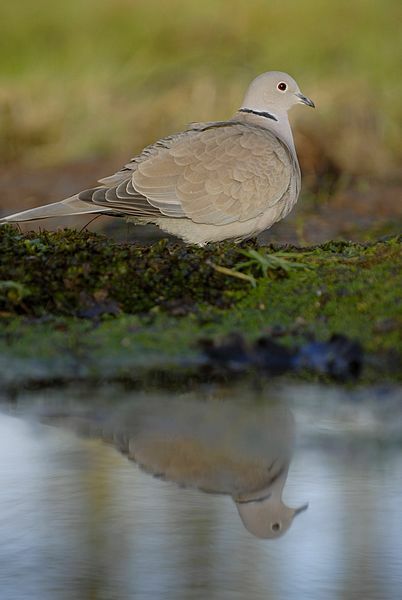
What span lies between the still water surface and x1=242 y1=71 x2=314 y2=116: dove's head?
3.23m

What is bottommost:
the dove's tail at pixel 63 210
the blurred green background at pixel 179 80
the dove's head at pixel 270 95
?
the blurred green background at pixel 179 80

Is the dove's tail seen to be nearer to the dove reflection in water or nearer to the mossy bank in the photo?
the mossy bank

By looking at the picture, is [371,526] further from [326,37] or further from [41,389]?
[326,37]

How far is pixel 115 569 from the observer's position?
12.2 ft

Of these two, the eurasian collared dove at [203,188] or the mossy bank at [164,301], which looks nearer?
the mossy bank at [164,301]

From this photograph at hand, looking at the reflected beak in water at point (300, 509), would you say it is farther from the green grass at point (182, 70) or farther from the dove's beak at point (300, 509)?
the green grass at point (182, 70)

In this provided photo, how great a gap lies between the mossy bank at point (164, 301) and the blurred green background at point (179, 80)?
327 centimetres

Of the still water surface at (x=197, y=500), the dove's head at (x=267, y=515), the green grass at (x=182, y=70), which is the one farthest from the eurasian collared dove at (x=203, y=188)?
the green grass at (x=182, y=70)

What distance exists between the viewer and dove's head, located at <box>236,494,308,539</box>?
12.9ft

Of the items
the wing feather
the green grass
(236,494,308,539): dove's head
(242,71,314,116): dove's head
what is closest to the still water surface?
(236,494,308,539): dove's head

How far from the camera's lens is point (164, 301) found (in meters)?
6.08

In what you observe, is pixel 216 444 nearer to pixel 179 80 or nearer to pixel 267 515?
pixel 267 515

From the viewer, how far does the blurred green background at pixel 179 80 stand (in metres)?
11.6

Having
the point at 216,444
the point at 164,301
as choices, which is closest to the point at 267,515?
the point at 216,444
